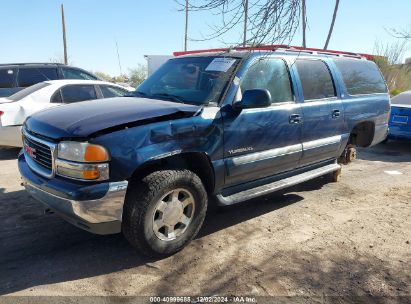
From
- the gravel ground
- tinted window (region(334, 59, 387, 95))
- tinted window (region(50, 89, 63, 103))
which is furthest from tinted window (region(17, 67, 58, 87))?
tinted window (region(334, 59, 387, 95))

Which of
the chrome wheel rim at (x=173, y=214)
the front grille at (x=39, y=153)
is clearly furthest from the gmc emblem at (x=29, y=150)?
the chrome wheel rim at (x=173, y=214)

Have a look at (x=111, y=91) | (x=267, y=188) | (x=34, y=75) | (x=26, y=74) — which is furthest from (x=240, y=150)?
(x=26, y=74)

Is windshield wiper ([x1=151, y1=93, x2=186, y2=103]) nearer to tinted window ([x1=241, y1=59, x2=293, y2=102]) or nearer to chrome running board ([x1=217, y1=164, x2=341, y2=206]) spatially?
tinted window ([x1=241, y1=59, x2=293, y2=102])

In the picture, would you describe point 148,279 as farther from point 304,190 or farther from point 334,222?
point 304,190

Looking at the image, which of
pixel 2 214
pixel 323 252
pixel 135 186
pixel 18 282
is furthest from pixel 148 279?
pixel 2 214

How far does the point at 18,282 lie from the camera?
125 inches

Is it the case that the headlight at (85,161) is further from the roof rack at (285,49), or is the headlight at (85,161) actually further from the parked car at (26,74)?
the parked car at (26,74)

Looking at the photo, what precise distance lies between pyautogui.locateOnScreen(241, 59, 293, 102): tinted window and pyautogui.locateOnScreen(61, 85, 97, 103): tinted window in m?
4.58

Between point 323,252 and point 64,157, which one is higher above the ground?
point 64,157

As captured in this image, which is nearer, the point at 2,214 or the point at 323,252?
the point at 323,252

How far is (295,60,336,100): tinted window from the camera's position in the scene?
15.9 feet

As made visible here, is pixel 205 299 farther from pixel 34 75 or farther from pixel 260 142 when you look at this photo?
pixel 34 75

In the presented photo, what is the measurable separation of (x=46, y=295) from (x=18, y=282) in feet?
1.11

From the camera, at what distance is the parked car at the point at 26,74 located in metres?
9.68
